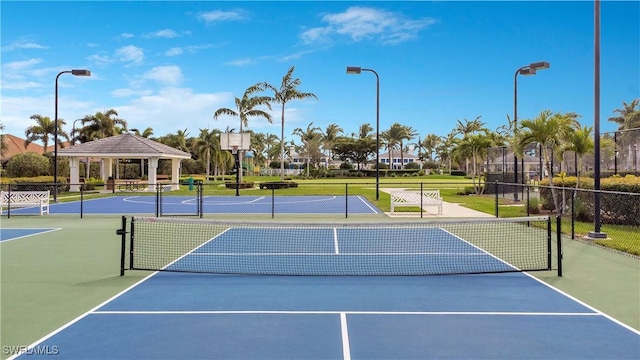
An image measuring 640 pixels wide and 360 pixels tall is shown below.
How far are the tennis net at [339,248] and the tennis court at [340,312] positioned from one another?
0.26 feet

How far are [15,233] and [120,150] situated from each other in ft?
80.3

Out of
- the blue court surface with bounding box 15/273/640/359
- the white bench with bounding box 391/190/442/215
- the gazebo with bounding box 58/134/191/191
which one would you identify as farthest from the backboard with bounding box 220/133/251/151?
the blue court surface with bounding box 15/273/640/359

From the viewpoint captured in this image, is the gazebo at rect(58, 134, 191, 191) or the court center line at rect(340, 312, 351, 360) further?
the gazebo at rect(58, 134, 191, 191)

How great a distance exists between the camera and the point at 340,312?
20.3ft

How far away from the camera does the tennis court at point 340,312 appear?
4.95 meters

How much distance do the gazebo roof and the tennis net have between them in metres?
23.0

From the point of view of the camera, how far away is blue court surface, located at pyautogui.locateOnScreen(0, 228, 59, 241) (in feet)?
43.1

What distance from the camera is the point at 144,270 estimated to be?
8.59 m

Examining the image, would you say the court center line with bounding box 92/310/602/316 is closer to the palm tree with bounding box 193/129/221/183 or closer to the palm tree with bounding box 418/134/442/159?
the palm tree with bounding box 193/129/221/183

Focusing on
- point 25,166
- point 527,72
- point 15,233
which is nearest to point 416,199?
point 527,72

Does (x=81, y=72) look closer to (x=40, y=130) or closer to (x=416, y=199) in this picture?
(x=416, y=199)

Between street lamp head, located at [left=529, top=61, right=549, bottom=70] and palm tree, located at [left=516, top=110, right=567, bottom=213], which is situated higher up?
street lamp head, located at [left=529, top=61, right=549, bottom=70]

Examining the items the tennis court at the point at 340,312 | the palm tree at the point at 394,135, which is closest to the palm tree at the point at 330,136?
the palm tree at the point at 394,135

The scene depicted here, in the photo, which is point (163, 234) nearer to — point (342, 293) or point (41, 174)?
point (342, 293)
